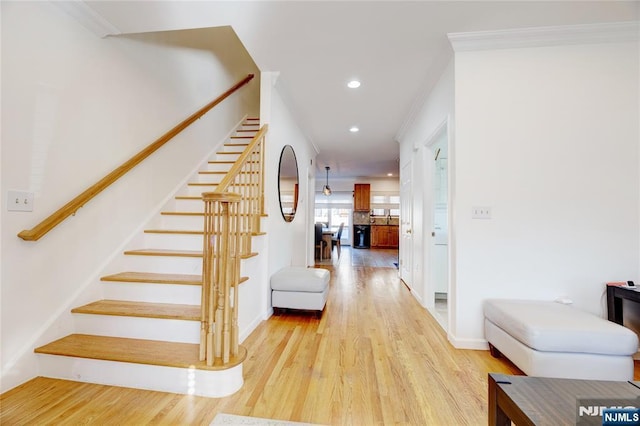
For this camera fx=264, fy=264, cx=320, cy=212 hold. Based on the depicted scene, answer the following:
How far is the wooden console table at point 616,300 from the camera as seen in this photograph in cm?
193

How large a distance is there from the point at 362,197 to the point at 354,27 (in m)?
8.62

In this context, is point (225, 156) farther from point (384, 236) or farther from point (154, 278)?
point (384, 236)

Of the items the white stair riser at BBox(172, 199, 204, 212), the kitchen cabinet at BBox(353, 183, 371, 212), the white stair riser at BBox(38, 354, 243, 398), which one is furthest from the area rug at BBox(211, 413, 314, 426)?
the kitchen cabinet at BBox(353, 183, 371, 212)

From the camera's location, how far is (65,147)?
6.15 ft

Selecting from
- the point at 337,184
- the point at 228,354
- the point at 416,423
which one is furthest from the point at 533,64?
the point at 337,184

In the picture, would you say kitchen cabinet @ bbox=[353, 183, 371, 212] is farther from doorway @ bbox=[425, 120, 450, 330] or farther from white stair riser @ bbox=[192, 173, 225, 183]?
white stair riser @ bbox=[192, 173, 225, 183]

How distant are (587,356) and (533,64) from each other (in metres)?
2.22

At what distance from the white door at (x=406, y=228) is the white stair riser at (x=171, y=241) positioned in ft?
10.0

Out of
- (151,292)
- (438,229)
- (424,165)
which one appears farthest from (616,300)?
(151,292)

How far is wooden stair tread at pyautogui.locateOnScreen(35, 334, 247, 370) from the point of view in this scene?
1.58 m

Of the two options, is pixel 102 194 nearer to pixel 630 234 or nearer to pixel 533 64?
pixel 533 64

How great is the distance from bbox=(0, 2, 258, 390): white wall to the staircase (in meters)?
0.16

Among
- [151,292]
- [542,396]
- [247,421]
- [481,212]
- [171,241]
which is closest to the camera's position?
[542,396]

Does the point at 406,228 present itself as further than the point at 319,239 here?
No
